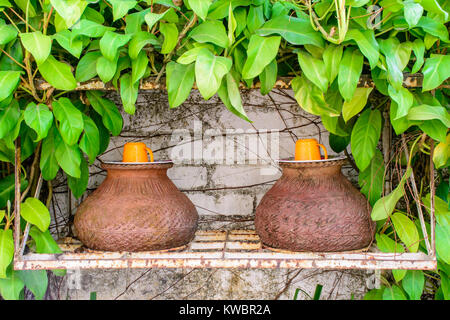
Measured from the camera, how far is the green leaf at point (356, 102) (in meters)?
1.07

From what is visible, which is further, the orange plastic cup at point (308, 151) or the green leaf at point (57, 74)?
the orange plastic cup at point (308, 151)

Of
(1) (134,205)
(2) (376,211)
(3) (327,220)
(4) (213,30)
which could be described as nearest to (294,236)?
(3) (327,220)

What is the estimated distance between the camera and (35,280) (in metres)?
1.18

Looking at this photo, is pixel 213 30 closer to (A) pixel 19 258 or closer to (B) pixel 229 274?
(A) pixel 19 258

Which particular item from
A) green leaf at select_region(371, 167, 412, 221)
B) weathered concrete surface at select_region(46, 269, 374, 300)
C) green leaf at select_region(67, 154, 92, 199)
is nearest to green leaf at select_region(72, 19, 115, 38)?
green leaf at select_region(67, 154, 92, 199)

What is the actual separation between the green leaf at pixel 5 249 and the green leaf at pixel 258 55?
69cm

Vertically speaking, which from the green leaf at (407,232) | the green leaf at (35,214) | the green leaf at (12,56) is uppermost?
the green leaf at (12,56)

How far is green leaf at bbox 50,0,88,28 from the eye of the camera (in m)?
0.89

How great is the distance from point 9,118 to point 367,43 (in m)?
0.82

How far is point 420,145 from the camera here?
116 cm

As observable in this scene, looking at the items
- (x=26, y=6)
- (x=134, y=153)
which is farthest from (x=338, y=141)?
(x=26, y=6)

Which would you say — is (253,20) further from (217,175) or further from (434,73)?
(217,175)

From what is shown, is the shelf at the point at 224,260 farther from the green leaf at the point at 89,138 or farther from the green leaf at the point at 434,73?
the green leaf at the point at 434,73

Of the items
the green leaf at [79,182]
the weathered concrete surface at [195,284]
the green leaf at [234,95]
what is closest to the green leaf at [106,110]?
the green leaf at [79,182]
